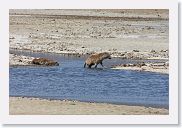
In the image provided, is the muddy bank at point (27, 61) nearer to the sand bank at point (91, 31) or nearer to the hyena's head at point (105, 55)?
the sand bank at point (91, 31)

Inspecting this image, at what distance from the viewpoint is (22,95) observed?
19.3 meters

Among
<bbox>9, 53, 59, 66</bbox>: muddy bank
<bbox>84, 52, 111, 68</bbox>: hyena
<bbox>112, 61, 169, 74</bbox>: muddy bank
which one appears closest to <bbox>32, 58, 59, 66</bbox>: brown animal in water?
<bbox>9, 53, 59, 66</bbox>: muddy bank

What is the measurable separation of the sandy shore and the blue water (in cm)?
8

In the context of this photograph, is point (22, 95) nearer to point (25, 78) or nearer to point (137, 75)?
point (25, 78)

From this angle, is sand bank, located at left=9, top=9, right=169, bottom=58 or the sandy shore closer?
the sandy shore

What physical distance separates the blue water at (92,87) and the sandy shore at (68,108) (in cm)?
8

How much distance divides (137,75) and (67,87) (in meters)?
1.06

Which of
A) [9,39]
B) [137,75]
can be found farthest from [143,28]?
[9,39]

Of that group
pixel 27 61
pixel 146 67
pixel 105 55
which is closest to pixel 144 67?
pixel 146 67

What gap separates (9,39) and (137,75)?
1827 mm

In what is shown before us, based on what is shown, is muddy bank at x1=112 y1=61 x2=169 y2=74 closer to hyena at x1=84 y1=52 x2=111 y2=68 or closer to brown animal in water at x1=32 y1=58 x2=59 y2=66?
hyena at x1=84 y1=52 x2=111 y2=68

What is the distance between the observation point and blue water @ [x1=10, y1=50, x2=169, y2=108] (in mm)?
19250
